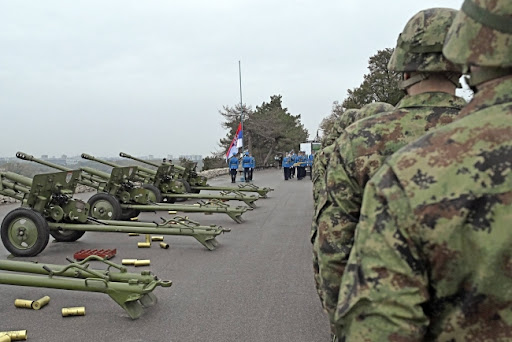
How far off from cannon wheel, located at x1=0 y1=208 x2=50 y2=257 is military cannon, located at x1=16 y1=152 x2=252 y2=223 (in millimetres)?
2108

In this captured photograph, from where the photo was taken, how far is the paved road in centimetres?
417

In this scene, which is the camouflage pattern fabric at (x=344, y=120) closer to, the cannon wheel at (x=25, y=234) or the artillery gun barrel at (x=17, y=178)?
the cannon wheel at (x=25, y=234)

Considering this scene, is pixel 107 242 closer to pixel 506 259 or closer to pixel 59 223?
pixel 59 223

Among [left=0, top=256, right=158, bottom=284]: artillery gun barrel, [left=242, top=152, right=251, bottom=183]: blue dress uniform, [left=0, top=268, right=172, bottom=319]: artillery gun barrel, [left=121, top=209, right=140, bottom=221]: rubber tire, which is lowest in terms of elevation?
[left=0, top=268, right=172, bottom=319]: artillery gun barrel

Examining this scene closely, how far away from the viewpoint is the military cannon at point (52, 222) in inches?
277

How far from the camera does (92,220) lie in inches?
305

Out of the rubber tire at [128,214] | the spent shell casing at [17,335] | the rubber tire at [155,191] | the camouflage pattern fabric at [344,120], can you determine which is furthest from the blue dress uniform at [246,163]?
the spent shell casing at [17,335]

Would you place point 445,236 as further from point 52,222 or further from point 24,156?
point 24,156

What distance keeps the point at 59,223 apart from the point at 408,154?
7122 mm

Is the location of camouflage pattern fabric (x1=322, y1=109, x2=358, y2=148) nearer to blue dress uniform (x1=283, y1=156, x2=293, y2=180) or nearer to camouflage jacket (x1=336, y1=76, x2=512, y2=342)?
camouflage jacket (x1=336, y1=76, x2=512, y2=342)

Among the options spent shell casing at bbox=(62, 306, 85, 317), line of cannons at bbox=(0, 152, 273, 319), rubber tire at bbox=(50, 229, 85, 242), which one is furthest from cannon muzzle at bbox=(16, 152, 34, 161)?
spent shell casing at bbox=(62, 306, 85, 317)

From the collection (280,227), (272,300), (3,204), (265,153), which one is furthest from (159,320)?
(265,153)

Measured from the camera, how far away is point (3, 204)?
42.6ft

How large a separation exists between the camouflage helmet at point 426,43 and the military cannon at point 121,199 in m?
7.59
